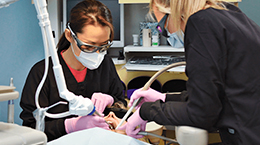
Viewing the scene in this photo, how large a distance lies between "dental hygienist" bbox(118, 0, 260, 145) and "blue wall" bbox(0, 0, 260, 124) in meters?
1.62

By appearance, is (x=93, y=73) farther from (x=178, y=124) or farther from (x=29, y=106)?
(x=178, y=124)

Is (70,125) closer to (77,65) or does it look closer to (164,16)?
(77,65)

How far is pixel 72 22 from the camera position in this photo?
143 centimetres

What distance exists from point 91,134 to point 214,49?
0.53 meters

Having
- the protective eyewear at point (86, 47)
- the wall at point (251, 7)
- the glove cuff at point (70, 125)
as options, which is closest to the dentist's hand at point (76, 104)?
the glove cuff at point (70, 125)

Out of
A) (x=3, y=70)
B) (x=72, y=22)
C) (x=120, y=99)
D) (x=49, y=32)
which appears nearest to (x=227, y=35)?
(x=49, y=32)

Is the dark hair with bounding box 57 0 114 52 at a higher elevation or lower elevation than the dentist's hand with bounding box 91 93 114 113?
higher

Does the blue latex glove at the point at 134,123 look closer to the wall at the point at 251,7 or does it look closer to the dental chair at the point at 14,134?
the dental chair at the point at 14,134

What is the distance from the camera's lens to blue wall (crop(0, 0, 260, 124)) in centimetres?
199

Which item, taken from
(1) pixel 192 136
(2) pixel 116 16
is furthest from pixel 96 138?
(2) pixel 116 16

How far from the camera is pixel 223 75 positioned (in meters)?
0.83

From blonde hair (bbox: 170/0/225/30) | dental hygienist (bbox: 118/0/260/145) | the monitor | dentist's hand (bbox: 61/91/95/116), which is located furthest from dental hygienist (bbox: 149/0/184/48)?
the monitor

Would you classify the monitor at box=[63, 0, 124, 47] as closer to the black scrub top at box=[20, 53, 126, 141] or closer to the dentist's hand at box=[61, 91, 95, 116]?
the black scrub top at box=[20, 53, 126, 141]

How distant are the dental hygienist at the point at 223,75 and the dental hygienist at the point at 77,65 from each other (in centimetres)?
67
